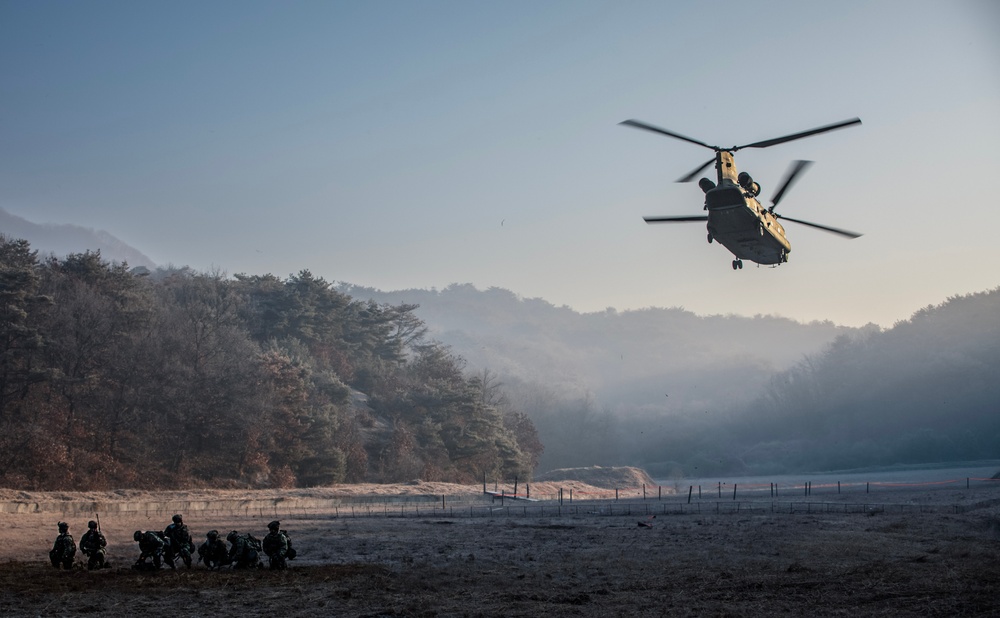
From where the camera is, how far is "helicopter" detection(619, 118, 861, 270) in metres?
20.1

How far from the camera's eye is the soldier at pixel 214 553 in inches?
734

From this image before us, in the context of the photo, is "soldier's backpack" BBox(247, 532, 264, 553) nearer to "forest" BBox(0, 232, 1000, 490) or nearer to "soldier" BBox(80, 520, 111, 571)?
"soldier" BBox(80, 520, 111, 571)

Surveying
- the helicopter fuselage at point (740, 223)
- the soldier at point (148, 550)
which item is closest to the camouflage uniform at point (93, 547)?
the soldier at point (148, 550)

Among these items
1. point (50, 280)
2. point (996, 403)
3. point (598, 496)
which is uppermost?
point (50, 280)

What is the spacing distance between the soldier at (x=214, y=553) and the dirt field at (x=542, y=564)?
2.97ft

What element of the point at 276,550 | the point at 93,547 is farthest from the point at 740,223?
the point at 93,547

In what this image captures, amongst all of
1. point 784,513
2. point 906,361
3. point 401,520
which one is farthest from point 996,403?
point 401,520

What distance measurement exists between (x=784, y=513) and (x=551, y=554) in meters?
16.9

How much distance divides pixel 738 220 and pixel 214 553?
1453 centimetres

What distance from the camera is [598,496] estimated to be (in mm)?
60781

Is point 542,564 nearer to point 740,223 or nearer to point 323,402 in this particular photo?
point 740,223

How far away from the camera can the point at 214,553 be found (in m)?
18.6

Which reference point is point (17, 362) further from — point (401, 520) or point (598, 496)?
point (598, 496)

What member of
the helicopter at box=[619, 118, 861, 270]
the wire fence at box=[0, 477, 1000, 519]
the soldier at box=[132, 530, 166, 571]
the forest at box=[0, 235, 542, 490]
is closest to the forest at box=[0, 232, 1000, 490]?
the forest at box=[0, 235, 542, 490]
